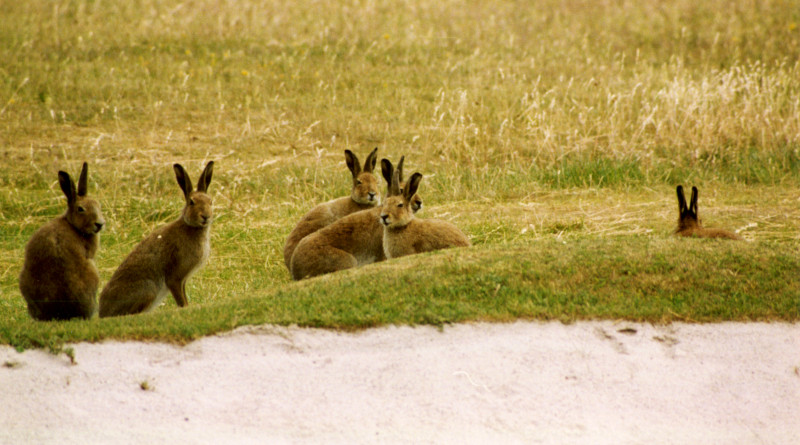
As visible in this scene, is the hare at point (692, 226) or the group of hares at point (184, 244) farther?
the hare at point (692, 226)

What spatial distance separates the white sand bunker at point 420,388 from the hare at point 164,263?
1.76m

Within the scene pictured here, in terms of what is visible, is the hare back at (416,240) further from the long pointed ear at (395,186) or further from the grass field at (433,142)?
the grass field at (433,142)

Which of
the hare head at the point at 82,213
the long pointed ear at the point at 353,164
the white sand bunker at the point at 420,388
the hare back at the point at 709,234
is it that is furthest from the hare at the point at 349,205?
the white sand bunker at the point at 420,388

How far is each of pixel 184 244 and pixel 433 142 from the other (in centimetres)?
789

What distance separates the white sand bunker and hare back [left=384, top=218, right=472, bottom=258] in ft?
8.64

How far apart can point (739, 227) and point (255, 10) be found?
1618cm

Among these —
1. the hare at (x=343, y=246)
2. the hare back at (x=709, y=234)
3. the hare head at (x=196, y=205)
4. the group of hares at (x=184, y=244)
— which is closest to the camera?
the group of hares at (x=184, y=244)

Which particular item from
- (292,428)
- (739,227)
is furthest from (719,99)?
(292,428)

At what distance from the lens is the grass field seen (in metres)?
7.42

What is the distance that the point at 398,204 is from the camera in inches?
362

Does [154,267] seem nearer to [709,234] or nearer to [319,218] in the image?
[319,218]

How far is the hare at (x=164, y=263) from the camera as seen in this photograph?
26.6 feet

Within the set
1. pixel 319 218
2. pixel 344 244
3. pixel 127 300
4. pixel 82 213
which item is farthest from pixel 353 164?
pixel 82 213

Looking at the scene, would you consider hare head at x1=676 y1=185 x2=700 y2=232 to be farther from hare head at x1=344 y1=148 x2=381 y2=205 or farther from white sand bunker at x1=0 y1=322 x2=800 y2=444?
hare head at x1=344 y1=148 x2=381 y2=205
